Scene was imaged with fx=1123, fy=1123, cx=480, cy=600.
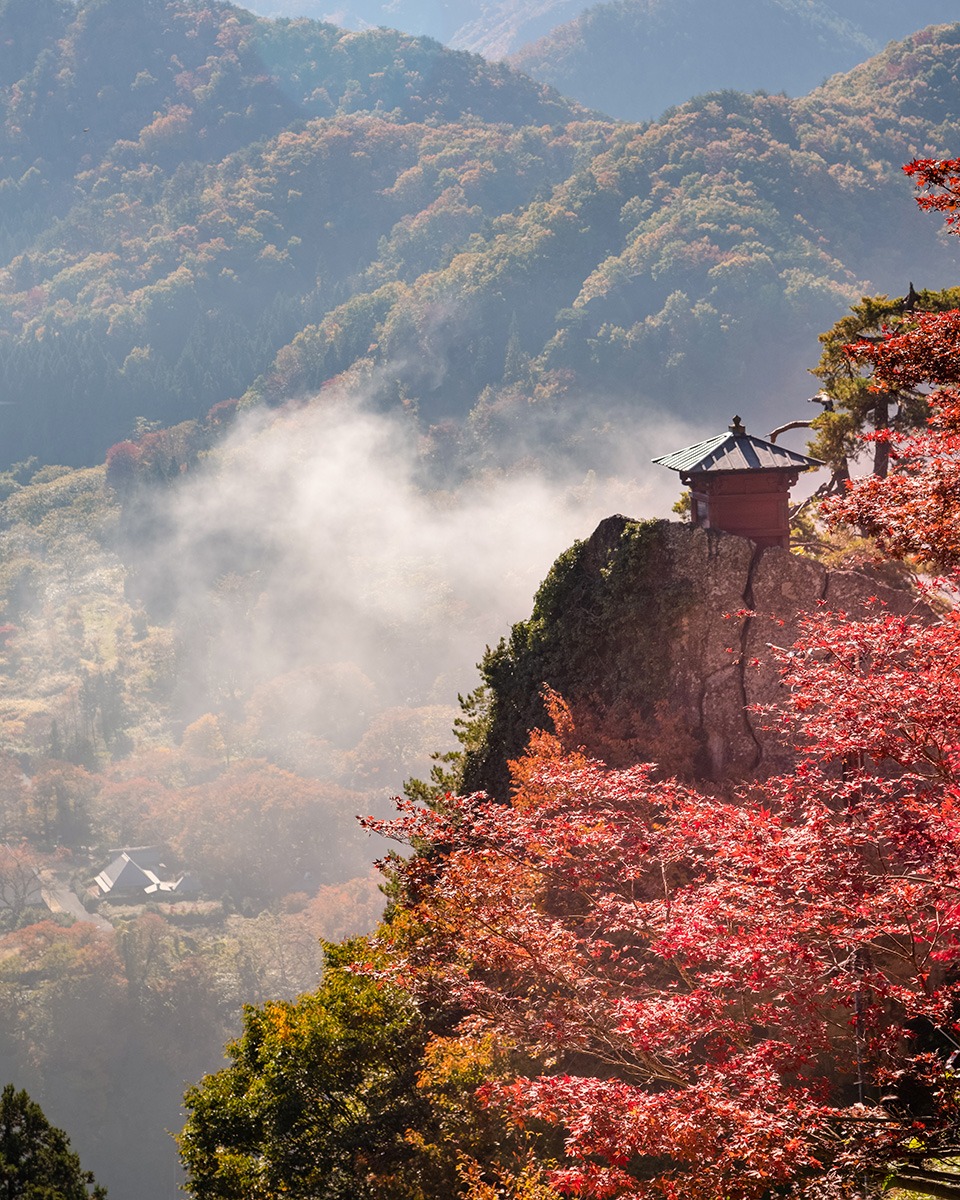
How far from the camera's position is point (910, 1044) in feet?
43.0

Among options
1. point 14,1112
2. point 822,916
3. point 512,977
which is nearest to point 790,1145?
point 822,916

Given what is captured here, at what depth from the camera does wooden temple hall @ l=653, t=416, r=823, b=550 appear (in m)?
17.6

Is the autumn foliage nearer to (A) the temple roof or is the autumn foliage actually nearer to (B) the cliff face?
(B) the cliff face

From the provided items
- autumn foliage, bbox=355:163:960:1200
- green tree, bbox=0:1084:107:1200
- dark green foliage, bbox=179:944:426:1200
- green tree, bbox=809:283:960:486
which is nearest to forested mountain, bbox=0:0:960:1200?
green tree, bbox=0:1084:107:1200

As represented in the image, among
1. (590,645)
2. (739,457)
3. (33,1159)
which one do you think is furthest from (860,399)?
(33,1159)

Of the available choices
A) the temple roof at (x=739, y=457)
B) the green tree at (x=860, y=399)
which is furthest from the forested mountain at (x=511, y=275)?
the temple roof at (x=739, y=457)

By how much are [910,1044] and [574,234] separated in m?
142

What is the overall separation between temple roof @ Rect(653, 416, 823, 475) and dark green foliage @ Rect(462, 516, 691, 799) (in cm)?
149

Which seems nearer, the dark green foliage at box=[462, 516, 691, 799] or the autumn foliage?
the autumn foliage

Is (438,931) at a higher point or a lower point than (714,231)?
lower

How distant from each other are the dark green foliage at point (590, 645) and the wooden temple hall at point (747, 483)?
49.6 inches

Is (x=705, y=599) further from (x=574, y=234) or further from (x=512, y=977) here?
(x=574, y=234)

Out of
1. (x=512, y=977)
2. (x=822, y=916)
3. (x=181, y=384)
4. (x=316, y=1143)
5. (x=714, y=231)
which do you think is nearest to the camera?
(x=822, y=916)

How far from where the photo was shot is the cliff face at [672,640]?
17219 millimetres
